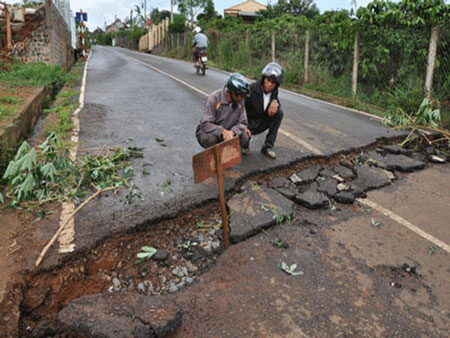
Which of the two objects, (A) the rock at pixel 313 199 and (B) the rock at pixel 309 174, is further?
(B) the rock at pixel 309 174

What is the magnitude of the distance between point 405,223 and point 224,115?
2.30 m

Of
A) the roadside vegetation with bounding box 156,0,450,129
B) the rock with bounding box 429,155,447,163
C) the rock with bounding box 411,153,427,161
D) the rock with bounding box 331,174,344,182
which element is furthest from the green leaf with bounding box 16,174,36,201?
the roadside vegetation with bounding box 156,0,450,129

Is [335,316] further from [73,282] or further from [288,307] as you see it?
[73,282]

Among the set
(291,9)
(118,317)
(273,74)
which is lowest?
(118,317)

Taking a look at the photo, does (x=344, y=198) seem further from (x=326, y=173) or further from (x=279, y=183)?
(x=279, y=183)

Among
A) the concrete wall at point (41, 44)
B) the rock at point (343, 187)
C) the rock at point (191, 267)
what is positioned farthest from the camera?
the concrete wall at point (41, 44)

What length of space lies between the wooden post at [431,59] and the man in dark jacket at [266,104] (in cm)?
542

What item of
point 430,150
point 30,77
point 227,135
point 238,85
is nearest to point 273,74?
point 238,85

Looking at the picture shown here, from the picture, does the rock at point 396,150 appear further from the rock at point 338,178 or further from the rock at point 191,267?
the rock at point 191,267

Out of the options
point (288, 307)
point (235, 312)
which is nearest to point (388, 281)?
point (288, 307)

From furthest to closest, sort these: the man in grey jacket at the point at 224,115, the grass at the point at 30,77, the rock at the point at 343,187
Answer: the grass at the point at 30,77
the rock at the point at 343,187
the man in grey jacket at the point at 224,115

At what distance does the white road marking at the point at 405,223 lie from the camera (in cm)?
323

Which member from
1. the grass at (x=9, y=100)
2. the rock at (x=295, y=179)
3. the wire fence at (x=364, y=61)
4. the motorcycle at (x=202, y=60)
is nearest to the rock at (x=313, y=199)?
the rock at (x=295, y=179)

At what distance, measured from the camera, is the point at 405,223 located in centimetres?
357
